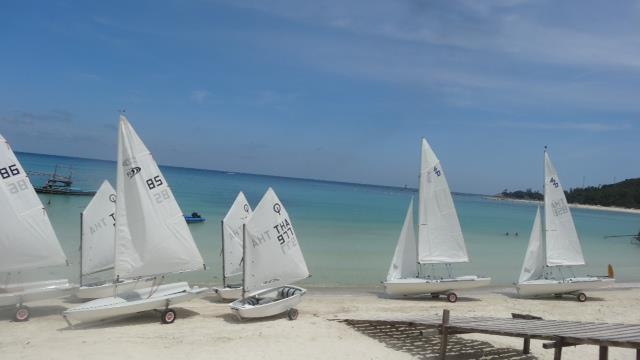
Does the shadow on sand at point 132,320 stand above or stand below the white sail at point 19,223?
below

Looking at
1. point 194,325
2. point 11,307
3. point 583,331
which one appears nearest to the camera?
point 583,331

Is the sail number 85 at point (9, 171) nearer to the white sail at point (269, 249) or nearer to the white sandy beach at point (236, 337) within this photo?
the white sandy beach at point (236, 337)

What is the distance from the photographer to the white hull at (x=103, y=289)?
609 inches

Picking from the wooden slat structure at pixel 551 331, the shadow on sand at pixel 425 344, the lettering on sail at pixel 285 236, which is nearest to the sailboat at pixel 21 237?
the lettering on sail at pixel 285 236

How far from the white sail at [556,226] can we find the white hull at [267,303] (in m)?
10.7

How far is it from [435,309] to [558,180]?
790cm

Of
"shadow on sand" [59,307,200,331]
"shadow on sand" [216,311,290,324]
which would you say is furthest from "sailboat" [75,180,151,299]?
"shadow on sand" [216,311,290,324]

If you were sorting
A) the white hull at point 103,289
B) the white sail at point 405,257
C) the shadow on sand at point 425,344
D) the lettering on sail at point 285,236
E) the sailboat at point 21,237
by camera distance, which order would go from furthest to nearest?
1. the white sail at point 405,257
2. the white hull at point 103,289
3. the lettering on sail at point 285,236
4. the sailboat at point 21,237
5. the shadow on sand at point 425,344

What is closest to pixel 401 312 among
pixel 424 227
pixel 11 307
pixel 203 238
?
pixel 424 227

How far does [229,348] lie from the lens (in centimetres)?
1124

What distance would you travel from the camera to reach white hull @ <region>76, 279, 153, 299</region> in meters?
15.5

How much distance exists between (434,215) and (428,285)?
8.57ft

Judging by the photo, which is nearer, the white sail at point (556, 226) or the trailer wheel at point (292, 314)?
the trailer wheel at point (292, 314)

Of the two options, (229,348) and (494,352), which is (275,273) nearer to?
(229,348)
